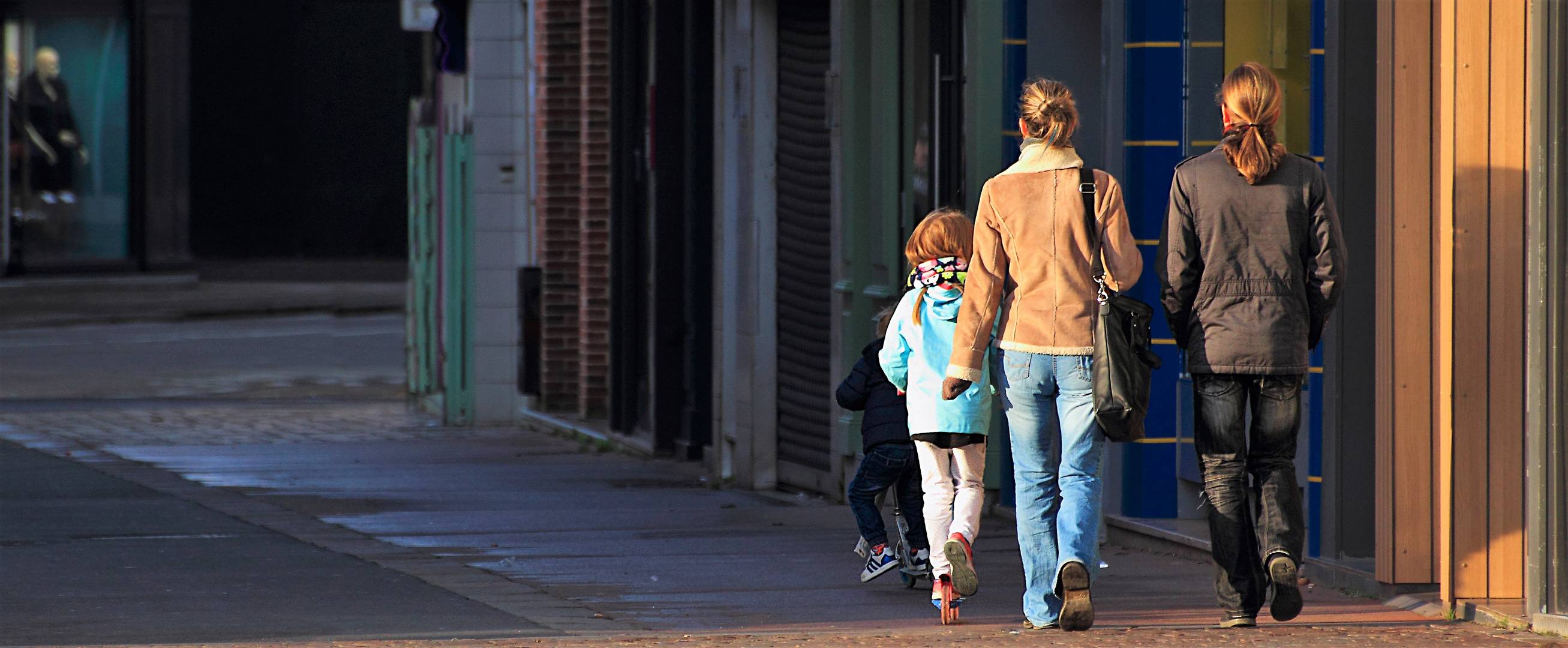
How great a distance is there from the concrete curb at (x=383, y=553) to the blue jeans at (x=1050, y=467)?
3.88 feet

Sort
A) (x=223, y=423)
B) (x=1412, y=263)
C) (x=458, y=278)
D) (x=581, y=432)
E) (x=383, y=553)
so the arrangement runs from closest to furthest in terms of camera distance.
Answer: (x=1412, y=263) → (x=383, y=553) → (x=581, y=432) → (x=223, y=423) → (x=458, y=278)

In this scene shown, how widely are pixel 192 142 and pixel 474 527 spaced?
916 inches

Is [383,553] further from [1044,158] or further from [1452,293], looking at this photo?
[1452,293]

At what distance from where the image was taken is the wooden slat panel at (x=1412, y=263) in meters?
6.72

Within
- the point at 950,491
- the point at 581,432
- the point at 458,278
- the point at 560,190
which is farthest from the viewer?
the point at 458,278

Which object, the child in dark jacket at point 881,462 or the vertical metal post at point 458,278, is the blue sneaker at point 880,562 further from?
the vertical metal post at point 458,278

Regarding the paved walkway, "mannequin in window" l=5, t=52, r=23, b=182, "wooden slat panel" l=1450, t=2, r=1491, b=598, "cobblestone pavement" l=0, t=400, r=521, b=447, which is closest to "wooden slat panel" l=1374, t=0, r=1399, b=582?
"wooden slat panel" l=1450, t=2, r=1491, b=598

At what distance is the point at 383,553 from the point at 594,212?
5861 mm

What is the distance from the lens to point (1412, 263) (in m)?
6.78

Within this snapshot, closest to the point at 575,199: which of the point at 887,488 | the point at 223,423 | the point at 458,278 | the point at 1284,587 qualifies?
the point at 458,278

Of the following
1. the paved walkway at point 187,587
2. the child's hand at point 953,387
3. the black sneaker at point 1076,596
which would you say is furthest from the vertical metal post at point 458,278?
the black sneaker at point 1076,596

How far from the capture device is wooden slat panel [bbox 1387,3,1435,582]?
672cm

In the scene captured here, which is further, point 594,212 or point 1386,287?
point 594,212

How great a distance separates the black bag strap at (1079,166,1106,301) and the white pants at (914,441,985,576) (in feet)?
2.61
